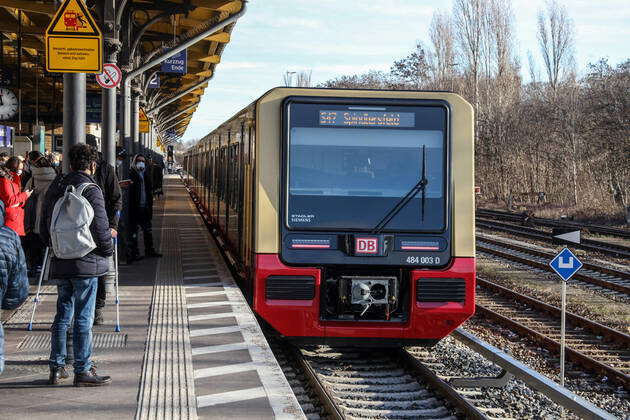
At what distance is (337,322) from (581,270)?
36.3ft

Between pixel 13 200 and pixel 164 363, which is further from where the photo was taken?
pixel 13 200

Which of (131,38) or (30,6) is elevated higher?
(30,6)

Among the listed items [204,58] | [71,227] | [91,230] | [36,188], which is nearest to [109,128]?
[36,188]

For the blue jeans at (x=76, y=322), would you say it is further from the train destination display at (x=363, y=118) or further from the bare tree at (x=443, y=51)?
the bare tree at (x=443, y=51)

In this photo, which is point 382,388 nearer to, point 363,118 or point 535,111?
point 363,118

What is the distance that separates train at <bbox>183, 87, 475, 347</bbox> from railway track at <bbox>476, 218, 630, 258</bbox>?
874 centimetres

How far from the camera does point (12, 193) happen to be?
11.2 metres

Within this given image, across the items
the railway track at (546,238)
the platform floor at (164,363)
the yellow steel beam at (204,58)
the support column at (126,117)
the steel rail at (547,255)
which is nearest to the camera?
the platform floor at (164,363)

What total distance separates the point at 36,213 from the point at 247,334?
175 inches

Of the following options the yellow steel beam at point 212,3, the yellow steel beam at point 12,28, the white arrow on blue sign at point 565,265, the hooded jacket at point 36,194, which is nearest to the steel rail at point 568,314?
the white arrow on blue sign at point 565,265

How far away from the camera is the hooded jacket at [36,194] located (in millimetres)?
11477

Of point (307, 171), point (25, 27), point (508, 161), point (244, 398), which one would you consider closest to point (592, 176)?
point (508, 161)

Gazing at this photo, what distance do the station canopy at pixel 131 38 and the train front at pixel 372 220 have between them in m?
5.72

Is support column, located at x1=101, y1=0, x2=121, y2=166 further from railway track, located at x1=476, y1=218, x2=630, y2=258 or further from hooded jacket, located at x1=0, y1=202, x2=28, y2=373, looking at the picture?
railway track, located at x1=476, y1=218, x2=630, y2=258
